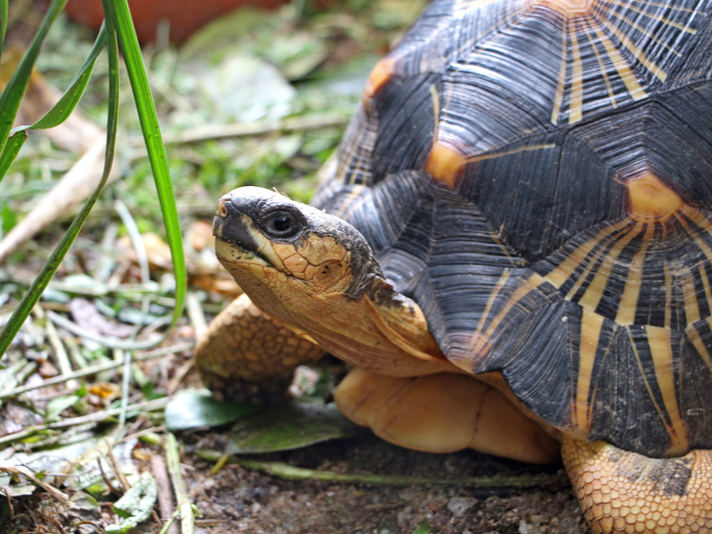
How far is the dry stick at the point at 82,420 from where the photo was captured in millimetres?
Result: 1883

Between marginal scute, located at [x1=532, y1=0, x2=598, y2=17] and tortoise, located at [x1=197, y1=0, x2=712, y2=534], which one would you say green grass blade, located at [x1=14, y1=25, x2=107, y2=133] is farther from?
marginal scute, located at [x1=532, y1=0, x2=598, y2=17]

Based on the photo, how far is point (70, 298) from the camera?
2.65 meters

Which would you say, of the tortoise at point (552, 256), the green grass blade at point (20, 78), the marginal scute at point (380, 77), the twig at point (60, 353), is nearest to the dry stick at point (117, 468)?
the twig at point (60, 353)

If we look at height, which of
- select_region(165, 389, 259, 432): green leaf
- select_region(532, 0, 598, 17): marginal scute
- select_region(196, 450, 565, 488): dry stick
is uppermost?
select_region(532, 0, 598, 17): marginal scute

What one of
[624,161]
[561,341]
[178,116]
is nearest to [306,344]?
[561,341]

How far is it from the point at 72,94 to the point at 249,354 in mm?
1061

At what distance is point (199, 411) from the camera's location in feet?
7.20

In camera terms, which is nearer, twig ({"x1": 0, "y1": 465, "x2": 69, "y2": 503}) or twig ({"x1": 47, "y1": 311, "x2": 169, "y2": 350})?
twig ({"x1": 0, "y1": 465, "x2": 69, "y2": 503})

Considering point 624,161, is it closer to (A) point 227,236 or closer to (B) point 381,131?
(B) point 381,131

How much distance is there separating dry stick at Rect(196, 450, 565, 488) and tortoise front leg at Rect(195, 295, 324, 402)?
10.9 inches

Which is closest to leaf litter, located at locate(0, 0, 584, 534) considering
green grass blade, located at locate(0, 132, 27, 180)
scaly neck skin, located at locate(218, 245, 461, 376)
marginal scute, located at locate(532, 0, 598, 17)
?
scaly neck skin, located at locate(218, 245, 461, 376)

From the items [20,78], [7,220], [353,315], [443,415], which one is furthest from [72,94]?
[7,220]

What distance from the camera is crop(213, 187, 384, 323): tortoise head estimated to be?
1521 millimetres

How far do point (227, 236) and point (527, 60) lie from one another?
3.48 feet
